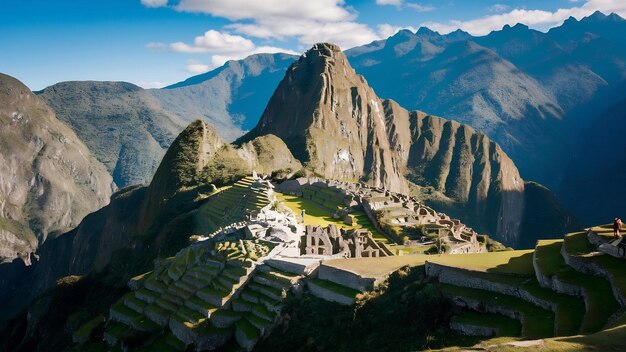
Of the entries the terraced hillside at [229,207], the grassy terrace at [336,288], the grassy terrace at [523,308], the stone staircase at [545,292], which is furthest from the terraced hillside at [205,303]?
the terraced hillside at [229,207]

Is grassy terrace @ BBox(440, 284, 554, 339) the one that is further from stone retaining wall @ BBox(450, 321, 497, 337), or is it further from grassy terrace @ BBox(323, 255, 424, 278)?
grassy terrace @ BBox(323, 255, 424, 278)

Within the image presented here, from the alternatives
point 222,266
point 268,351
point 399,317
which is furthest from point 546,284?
point 222,266

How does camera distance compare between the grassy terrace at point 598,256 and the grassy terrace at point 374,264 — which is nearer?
the grassy terrace at point 598,256

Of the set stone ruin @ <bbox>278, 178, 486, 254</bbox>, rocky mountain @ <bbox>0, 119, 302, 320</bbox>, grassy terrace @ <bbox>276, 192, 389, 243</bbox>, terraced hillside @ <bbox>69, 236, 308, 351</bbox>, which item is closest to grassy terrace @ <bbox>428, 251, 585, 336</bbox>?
terraced hillside @ <bbox>69, 236, 308, 351</bbox>

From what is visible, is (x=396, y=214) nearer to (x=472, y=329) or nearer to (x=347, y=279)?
(x=347, y=279)

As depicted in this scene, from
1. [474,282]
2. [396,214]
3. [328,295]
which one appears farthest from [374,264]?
[396,214]

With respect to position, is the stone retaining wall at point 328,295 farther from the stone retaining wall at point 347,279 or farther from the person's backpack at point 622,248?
the person's backpack at point 622,248

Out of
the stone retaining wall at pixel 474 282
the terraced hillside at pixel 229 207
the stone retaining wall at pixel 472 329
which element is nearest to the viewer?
the stone retaining wall at pixel 472 329
